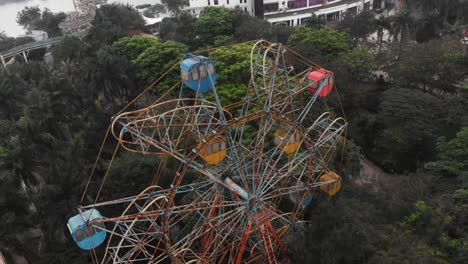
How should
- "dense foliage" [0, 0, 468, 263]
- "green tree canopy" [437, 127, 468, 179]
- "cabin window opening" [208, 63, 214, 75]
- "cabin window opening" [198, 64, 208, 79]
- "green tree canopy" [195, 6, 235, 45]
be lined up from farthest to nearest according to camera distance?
1. "green tree canopy" [195, 6, 235, 45]
2. "green tree canopy" [437, 127, 468, 179]
3. "dense foliage" [0, 0, 468, 263]
4. "cabin window opening" [208, 63, 214, 75]
5. "cabin window opening" [198, 64, 208, 79]

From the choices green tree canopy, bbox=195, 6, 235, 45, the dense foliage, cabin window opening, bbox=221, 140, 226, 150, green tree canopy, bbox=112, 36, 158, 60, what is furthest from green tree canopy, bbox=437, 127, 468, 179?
green tree canopy, bbox=195, 6, 235, 45

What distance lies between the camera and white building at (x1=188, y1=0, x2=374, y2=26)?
5472cm

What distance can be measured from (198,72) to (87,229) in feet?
21.3

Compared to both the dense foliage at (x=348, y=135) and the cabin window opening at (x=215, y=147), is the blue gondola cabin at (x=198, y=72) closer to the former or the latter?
the cabin window opening at (x=215, y=147)

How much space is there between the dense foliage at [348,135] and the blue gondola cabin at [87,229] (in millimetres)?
5999

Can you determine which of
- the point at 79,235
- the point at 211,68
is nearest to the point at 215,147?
the point at 211,68

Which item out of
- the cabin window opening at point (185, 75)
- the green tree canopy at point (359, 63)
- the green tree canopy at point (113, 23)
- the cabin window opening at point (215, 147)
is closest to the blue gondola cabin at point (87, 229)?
the cabin window opening at point (215, 147)

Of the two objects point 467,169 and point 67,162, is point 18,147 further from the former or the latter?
point 467,169

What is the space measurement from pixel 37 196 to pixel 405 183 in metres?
18.1

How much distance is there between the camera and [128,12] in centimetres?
4803

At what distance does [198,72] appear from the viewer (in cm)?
1371

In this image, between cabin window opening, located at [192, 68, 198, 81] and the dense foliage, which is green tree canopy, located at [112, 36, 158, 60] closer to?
the dense foliage

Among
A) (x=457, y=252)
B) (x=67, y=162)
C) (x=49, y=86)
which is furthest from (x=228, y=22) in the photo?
(x=457, y=252)

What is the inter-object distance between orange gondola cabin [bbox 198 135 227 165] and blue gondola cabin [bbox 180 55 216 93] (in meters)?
2.16
